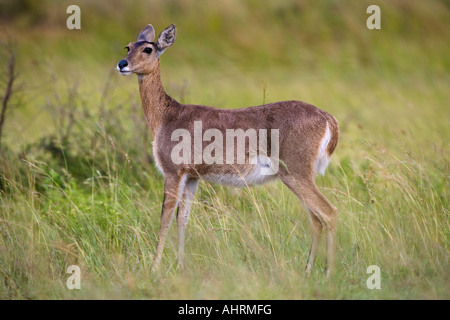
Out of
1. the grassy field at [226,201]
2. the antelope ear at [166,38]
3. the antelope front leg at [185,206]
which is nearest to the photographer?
the grassy field at [226,201]

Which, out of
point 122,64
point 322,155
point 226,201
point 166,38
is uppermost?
point 166,38

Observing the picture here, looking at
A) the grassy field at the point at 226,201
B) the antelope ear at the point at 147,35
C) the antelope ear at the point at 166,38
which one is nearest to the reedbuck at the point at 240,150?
the antelope ear at the point at 166,38

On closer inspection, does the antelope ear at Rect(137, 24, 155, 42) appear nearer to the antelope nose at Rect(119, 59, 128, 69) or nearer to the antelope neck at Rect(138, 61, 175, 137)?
the antelope neck at Rect(138, 61, 175, 137)

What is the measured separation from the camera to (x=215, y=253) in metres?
6.06

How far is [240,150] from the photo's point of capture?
634 cm

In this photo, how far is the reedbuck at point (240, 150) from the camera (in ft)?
20.2

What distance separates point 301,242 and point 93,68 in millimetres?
12229

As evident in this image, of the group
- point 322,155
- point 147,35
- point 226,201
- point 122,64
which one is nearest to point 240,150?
point 322,155

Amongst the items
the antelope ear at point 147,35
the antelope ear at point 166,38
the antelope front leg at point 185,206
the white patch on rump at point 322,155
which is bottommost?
the antelope front leg at point 185,206

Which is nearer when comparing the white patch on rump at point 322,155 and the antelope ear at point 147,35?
the white patch on rump at point 322,155

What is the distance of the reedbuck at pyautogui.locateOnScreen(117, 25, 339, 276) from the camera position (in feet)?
20.2

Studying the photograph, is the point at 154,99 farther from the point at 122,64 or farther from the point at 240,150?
the point at 240,150

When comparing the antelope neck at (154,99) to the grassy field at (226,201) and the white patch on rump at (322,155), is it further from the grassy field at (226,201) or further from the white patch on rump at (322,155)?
the white patch on rump at (322,155)

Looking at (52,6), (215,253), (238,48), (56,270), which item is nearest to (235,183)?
(215,253)
